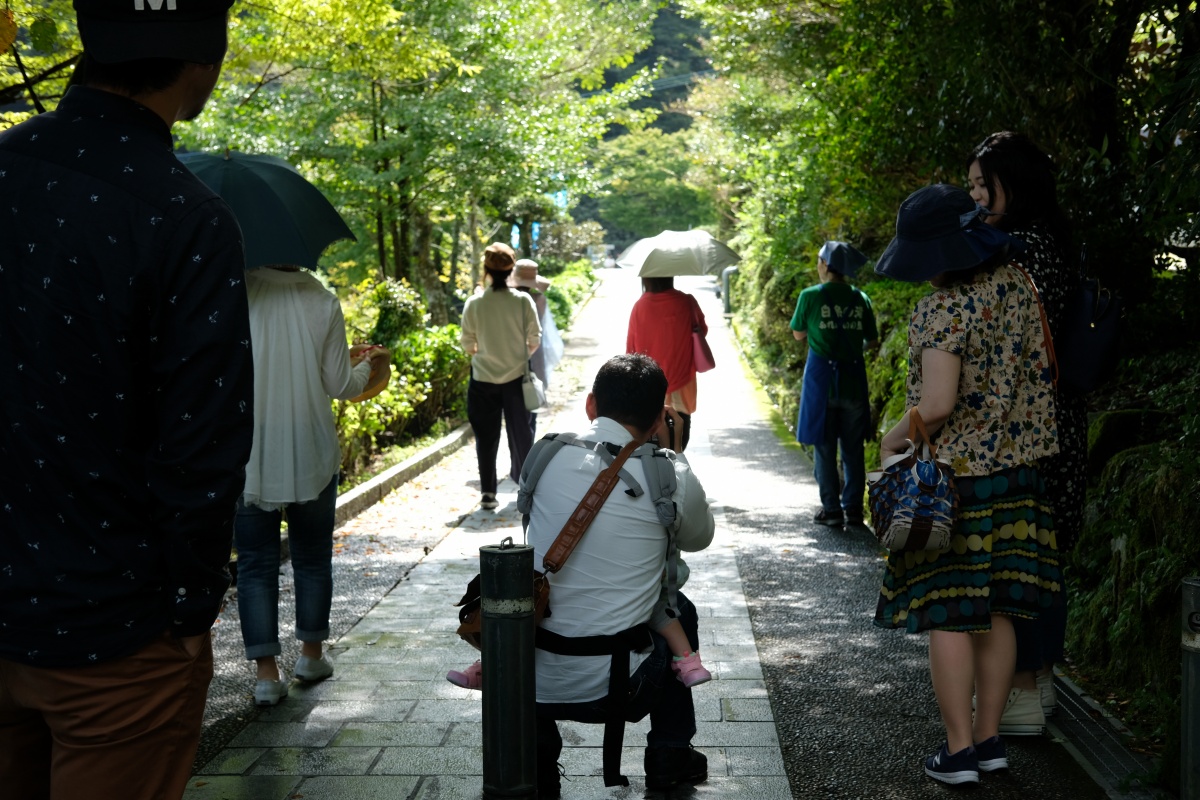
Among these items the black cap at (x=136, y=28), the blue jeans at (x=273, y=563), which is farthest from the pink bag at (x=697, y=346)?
the black cap at (x=136, y=28)

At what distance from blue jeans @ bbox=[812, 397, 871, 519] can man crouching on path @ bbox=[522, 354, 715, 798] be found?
4.75 meters

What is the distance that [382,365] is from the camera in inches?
209

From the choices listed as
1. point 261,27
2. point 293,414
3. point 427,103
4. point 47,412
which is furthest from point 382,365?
point 427,103

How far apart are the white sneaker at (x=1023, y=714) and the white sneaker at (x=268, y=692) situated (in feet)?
9.31

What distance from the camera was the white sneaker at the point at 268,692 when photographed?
500 centimetres

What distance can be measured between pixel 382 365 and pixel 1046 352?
2.71 metres

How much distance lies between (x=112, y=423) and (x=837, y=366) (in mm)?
6688

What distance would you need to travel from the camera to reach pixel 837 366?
835 centimetres

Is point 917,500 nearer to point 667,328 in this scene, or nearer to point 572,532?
point 572,532

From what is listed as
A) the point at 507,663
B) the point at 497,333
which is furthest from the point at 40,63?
the point at 507,663

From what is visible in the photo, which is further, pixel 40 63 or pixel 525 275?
pixel 525 275

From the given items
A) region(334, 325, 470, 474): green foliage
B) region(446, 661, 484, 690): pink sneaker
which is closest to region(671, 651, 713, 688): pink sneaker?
region(446, 661, 484, 690): pink sneaker

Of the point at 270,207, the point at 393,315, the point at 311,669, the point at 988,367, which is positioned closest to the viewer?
the point at 988,367

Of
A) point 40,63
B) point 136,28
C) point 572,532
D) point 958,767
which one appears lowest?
point 958,767
